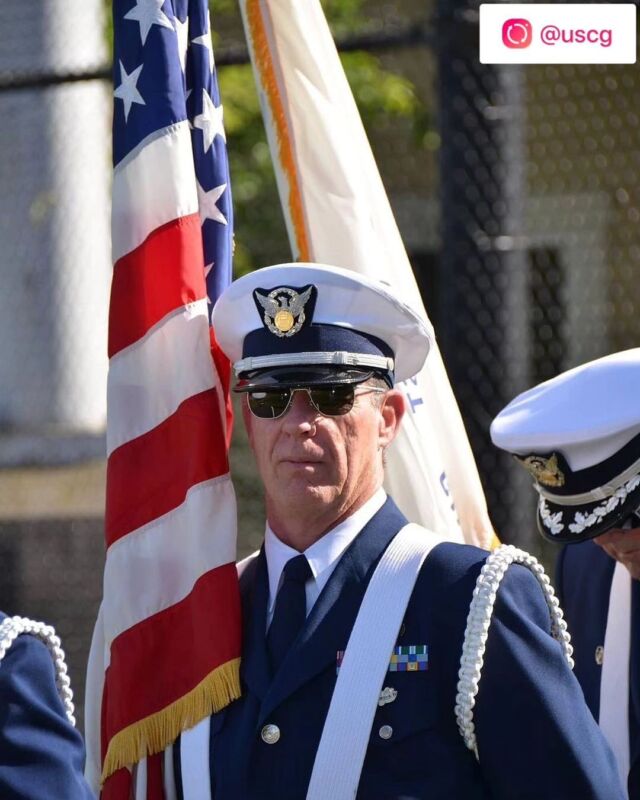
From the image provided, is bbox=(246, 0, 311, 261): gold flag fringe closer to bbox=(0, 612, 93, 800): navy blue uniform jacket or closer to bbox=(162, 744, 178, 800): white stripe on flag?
bbox=(162, 744, 178, 800): white stripe on flag

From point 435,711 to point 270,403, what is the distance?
2.22 ft

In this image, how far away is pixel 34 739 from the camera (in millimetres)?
2467

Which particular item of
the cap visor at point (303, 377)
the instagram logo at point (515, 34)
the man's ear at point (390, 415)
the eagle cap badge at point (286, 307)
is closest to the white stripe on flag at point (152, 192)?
the eagle cap badge at point (286, 307)

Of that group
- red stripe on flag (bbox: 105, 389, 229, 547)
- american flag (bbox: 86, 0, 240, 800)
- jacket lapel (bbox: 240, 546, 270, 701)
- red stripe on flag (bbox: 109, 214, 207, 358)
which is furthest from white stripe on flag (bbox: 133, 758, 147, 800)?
red stripe on flag (bbox: 109, 214, 207, 358)

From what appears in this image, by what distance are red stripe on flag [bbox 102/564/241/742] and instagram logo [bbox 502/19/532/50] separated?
2450 mm

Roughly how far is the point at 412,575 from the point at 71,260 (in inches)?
154

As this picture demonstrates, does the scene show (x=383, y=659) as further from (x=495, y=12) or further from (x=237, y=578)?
(x=495, y=12)

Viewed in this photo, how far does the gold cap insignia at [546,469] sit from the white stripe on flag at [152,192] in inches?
38.1

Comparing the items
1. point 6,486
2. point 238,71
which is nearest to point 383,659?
point 6,486

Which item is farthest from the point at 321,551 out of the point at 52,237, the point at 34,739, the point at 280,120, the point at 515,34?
the point at 52,237

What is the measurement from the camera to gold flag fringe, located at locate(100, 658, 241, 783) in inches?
115

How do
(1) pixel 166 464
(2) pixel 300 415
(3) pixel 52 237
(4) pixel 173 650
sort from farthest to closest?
(3) pixel 52 237, (1) pixel 166 464, (4) pixel 173 650, (2) pixel 300 415

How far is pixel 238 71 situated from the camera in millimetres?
8609

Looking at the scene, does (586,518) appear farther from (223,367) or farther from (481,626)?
(223,367)
